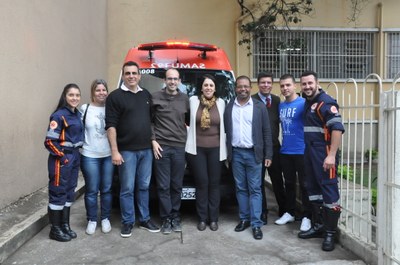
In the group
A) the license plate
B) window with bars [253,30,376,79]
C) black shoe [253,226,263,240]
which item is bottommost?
black shoe [253,226,263,240]

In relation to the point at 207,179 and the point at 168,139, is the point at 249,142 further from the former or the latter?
the point at 168,139

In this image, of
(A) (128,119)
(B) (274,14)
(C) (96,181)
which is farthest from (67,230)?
(B) (274,14)

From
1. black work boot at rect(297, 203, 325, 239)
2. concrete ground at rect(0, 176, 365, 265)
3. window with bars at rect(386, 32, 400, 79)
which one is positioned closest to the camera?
concrete ground at rect(0, 176, 365, 265)

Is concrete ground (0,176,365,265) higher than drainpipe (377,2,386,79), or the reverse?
drainpipe (377,2,386,79)

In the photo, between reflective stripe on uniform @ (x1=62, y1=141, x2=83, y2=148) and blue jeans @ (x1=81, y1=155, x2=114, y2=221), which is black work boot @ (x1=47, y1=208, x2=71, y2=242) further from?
reflective stripe on uniform @ (x1=62, y1=141, x2=83, y2=148)

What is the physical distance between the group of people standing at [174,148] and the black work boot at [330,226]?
0.05 ft

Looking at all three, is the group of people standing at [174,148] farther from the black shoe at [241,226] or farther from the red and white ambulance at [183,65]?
the red and white ambulance at [183,65]

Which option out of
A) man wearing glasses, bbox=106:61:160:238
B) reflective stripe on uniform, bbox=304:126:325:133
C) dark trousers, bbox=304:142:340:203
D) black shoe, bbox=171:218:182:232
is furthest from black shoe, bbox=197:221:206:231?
reflective stripe on uniform, bbox=304:126:325:133

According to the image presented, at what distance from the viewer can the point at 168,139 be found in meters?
4.64

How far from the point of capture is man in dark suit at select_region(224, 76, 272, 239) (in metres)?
4.67

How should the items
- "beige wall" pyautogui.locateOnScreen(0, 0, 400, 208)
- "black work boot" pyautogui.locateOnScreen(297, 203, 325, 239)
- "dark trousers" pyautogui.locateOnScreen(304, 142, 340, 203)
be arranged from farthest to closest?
"beige wall" pyautogui.locateOnScreen(0, 0, 400, 208), "black work boot" pyautogui.locateOnScreen(297, 203, 325, 239), "dark trousers" pyautogui.locateOnScreen(304, 142, 340, 203)

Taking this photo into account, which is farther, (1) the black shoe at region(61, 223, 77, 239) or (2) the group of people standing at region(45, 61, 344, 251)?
(1) the black shoe at region(61, 223, 77, 239)

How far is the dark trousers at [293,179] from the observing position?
4808 mm

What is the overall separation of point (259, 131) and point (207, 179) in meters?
0.83
